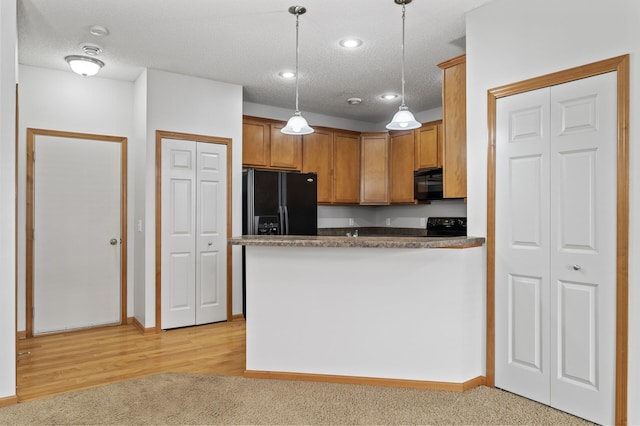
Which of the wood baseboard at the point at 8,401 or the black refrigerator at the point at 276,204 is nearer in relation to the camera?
the wood baseboard at the point at 8,401

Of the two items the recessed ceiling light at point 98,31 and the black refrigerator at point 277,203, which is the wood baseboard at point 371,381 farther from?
the recessed ceiling light at point 98,31

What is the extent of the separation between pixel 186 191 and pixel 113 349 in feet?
5.47

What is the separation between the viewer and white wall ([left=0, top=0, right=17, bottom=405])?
2.61 m

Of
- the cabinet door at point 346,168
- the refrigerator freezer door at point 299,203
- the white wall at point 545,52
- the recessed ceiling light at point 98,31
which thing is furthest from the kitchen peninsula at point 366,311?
the cabinet door at point 346,168

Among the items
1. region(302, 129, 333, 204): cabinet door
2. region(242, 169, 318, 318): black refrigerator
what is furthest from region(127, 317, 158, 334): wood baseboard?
region(302, 129, 333, 204): cabinet door

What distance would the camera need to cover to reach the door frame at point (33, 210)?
13.5 ft

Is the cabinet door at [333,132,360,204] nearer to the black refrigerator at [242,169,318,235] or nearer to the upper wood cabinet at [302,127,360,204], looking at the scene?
the upper wood cabinet at [302,127,360,204]

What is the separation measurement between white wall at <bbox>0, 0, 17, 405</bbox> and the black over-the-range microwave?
415cm

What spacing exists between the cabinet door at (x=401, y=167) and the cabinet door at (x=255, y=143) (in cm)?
177

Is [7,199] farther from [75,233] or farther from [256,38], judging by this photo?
[256,38]

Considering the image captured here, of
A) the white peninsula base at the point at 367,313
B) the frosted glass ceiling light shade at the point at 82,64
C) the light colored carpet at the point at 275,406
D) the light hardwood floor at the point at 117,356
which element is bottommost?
the light hardwood floor at the point at 117,356

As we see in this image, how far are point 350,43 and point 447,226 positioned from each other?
2541 millimetres

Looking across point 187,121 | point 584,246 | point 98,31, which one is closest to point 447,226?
point 584,246

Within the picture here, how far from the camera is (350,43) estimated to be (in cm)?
356
